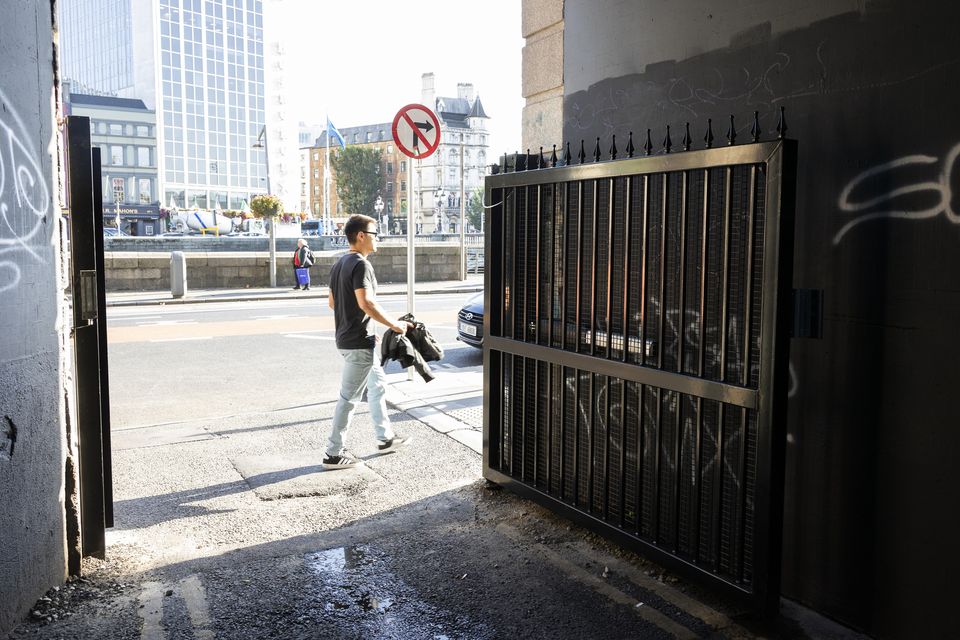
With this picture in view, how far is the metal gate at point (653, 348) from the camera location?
3363mm

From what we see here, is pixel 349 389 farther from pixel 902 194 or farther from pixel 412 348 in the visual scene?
pixel 902 194

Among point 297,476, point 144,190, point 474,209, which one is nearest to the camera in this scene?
point 297,476

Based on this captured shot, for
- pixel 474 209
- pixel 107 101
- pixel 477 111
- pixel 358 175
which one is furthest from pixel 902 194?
pixel 477 111

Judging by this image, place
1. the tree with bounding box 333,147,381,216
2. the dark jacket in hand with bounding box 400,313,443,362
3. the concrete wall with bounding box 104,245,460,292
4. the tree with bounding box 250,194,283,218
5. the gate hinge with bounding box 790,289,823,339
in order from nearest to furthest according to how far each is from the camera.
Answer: the gate hinge with bounding box 790,289,823,339, the dark jacket in hand with bounding box 400,313,443,362, the concrete wall with bounding box 104,245,460,292, the tree with bounding box 250,194,283,218, the tree with bounding box 333,147,381,216

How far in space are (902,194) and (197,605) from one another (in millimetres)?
3473

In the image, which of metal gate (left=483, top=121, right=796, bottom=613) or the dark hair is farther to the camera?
the dark hair

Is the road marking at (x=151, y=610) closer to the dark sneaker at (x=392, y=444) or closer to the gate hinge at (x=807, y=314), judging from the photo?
the dark sneaker at (x=392, y=444)

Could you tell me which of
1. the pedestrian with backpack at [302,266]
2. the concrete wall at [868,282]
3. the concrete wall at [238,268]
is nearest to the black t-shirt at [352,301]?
the concrete wall at [868,282]

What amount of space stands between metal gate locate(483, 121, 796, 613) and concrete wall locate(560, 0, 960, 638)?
0.30 metres

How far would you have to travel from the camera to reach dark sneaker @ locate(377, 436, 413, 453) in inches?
261

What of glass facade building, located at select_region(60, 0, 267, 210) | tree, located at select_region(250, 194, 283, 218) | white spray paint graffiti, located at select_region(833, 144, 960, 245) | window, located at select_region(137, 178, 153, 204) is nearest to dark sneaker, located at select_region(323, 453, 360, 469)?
white spray paint graffiti, located at select_region(833, 144, 960, 245)

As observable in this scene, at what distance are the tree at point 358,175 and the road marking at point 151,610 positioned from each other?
11107 centimetres

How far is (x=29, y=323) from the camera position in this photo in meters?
3.44

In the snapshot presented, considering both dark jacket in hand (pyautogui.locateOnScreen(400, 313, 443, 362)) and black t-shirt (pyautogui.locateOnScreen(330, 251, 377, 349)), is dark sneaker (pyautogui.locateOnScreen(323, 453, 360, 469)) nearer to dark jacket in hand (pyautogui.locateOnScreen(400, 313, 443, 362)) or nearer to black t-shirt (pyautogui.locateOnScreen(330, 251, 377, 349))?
black t-shirt (pyautogui.locateOnScreen(330, 251, 377, 349))
